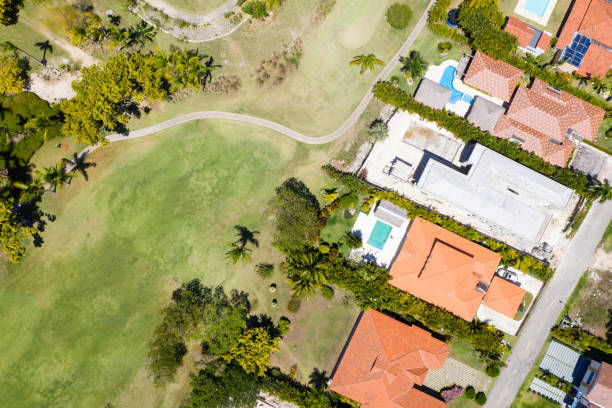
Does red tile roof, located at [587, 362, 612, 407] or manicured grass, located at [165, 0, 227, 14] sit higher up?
manicured grass, located at [165, 0, 227, 14]

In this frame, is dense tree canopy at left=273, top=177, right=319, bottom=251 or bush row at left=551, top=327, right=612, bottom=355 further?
bush row at left=551, top=327, right=612, bottom=355

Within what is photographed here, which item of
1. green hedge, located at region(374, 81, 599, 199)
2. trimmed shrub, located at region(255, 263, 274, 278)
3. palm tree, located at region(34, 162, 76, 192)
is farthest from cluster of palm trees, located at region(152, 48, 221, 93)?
trimmed shrub, located at region(255, 263, 274, 278)

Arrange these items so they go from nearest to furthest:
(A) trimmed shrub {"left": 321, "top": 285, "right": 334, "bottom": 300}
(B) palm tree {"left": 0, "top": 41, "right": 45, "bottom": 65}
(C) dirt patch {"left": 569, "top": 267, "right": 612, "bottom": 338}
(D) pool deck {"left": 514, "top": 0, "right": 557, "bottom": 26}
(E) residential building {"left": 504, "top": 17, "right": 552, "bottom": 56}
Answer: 1. (B) palm tree {"left": 0, "top": 41, "right": 45, "bottom": 65}
2. (A) trimmed shrub {"left": 321, "top": 285, "right": 334, "bottom": 300}
3. (E) residential building {"left": 504, "top": 17, "right": 552, "bottom": 56}
4. (C) dirt patch {"left": 569, "top": 267, "right": 612, "bottom": 338}
5. (D) pool deck {"left": 514, "top": 0, "right": 557, "bottom": 26}

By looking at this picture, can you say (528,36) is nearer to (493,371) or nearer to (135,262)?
(493,371)

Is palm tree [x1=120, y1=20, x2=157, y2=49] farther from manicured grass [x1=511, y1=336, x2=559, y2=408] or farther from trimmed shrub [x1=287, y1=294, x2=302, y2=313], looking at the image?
manicured grass [x1=511, y1=336, x2=559, y2=408]

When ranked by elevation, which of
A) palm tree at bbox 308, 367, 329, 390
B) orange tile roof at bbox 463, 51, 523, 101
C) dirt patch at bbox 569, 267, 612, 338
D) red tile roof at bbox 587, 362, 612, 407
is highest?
orange tile roof at bbox 463, 51, 523, 101

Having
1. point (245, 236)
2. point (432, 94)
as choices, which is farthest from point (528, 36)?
point (245, 236)

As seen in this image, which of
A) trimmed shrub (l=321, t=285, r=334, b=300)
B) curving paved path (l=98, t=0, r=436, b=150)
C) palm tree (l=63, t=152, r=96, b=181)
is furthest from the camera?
trimmed shrub (l=321, t=285, r=334, b=300)
